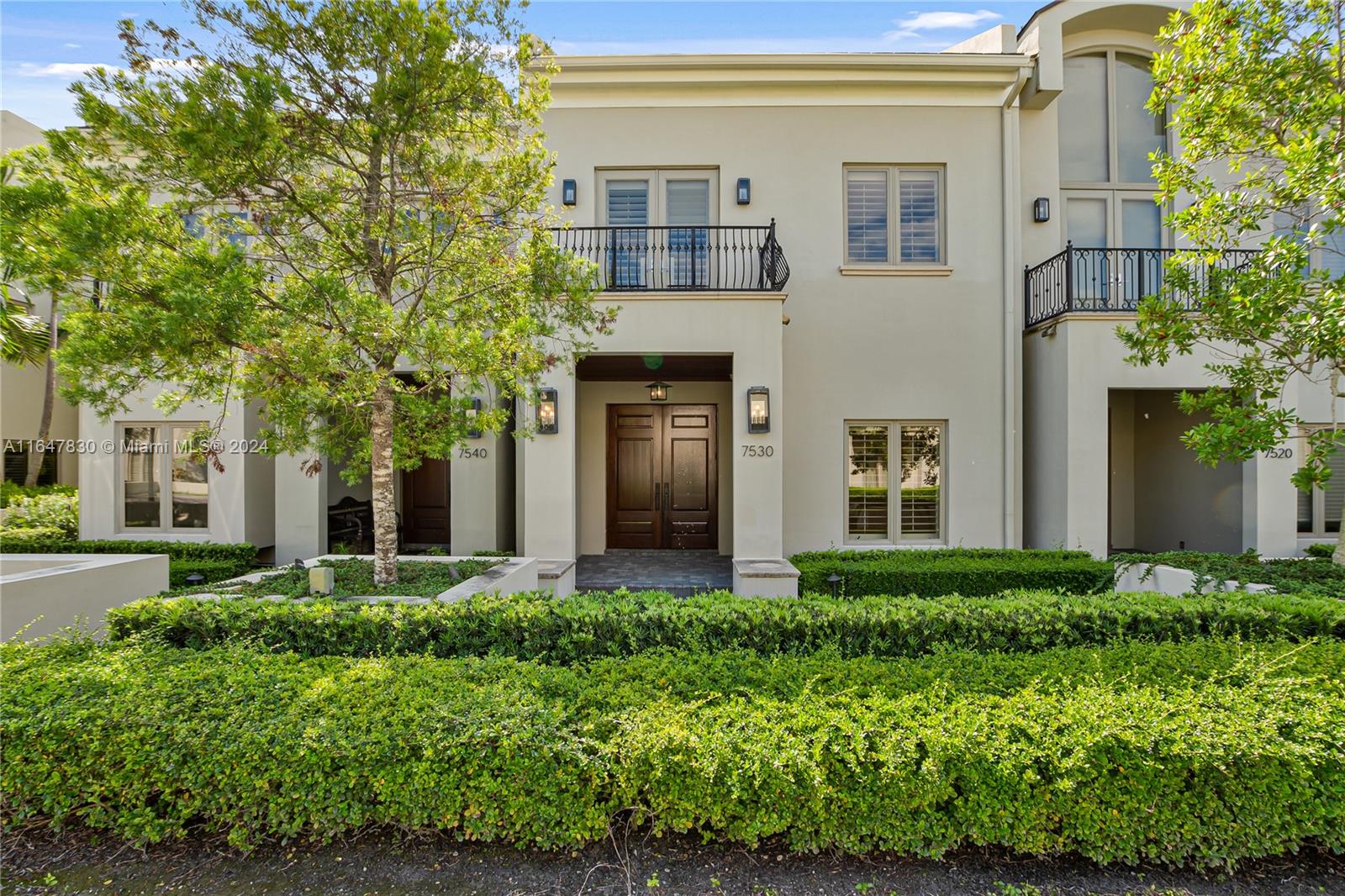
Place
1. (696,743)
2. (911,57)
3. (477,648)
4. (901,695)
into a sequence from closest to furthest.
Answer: (696,743) → (901,695) → (477,648) → (911,57)

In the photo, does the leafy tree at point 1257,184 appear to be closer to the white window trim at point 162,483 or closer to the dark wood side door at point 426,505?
the dark wood side door at point 426,505

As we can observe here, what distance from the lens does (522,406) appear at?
8.69 m

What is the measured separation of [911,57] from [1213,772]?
936 cm

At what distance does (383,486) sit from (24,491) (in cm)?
A: 1115

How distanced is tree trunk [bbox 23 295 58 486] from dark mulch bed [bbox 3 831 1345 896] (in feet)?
42.7

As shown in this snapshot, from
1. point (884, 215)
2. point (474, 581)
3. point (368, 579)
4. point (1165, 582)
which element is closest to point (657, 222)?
point (884, 215)

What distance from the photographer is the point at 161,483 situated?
952 cm

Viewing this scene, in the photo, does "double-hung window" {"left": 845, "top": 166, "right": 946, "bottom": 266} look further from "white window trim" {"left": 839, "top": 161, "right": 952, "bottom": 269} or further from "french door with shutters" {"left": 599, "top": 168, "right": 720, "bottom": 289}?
"french door with shutters" {"left": 599, "top": 168, "right": 720, "bottom": 289}

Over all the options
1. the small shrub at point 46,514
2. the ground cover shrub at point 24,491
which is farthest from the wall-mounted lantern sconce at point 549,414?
the ground cover shrub at point 24,491

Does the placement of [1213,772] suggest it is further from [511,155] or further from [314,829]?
[511,155]

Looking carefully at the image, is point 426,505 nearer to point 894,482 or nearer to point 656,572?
point 656,572

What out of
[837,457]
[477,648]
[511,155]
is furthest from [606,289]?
[477,648]

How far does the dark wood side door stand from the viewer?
433 inches

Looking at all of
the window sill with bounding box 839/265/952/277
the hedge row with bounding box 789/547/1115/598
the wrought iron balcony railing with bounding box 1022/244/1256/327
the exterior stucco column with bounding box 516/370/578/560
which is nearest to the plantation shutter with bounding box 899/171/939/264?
the window sill with bounding box 839/265/952/277
